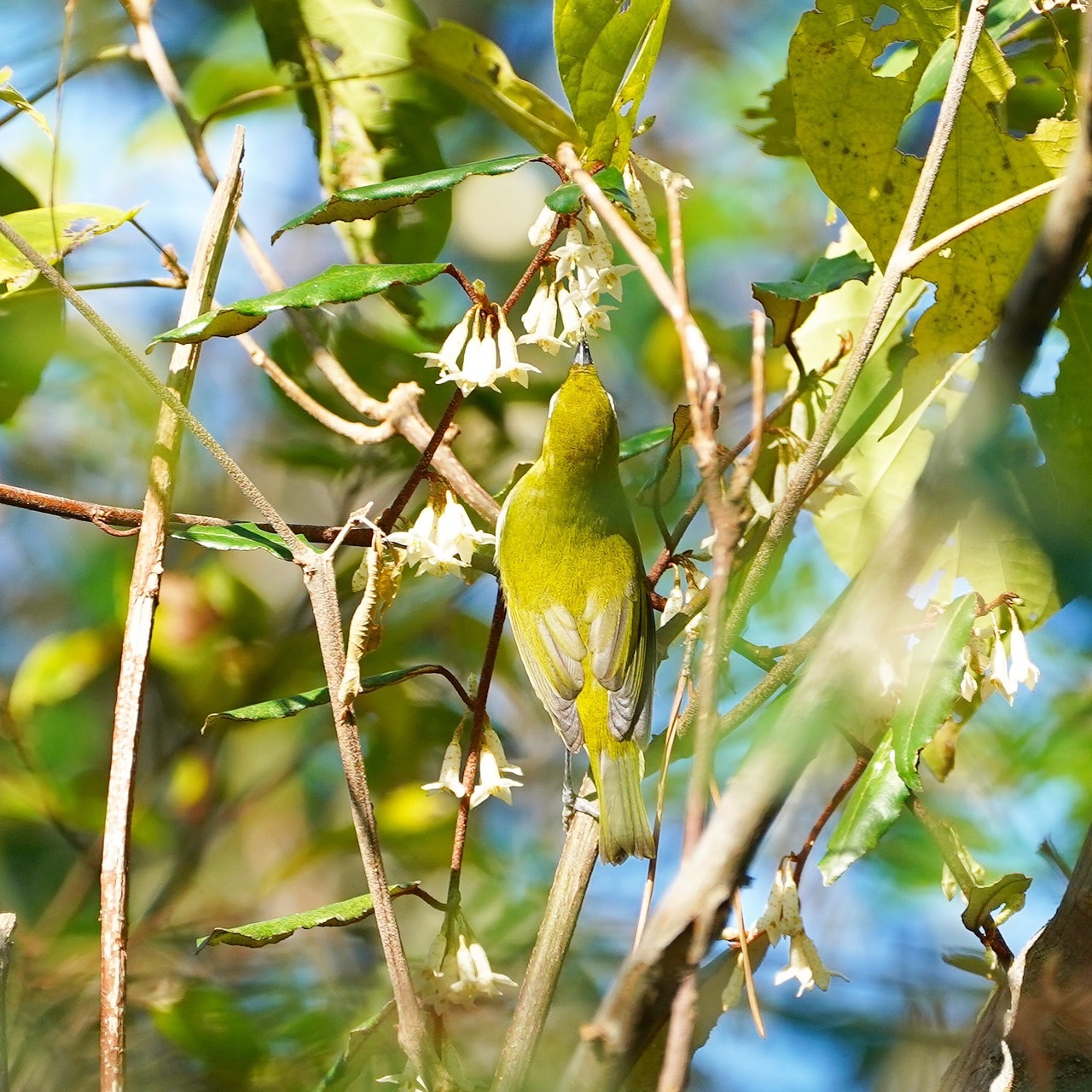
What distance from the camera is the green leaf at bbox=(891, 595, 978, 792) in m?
0.75

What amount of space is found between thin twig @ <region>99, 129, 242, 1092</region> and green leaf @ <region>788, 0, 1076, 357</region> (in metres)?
Result: 0.49

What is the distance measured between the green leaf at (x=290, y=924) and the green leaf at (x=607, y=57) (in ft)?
1.86

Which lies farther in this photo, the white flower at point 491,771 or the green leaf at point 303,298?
the white flower at point 491,771

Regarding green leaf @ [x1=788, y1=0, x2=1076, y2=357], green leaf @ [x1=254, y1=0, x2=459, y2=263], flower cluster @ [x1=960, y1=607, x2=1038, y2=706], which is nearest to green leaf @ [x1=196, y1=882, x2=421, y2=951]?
flower cluster @ [x1=960, y1=607, x2=1038, y2=706]

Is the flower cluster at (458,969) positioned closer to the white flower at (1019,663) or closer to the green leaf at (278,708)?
the green leaf at (278,708)

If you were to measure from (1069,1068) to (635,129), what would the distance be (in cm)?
74

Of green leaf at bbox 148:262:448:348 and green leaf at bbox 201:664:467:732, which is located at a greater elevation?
green leaf at bbox 148:262:448:348

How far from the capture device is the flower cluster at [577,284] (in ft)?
3.01

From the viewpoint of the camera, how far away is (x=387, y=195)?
831mm

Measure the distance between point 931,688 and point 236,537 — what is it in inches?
21.1

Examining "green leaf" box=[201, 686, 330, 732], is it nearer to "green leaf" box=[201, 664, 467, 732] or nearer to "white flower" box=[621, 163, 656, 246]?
"green leaf" box=[201, 664, 467, 732]

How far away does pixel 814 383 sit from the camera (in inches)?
47.3

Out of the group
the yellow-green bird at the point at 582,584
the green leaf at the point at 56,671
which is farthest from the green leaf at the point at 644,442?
the green leaf at the point at 56,671

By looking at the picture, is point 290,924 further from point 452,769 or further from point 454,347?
point 454,347
